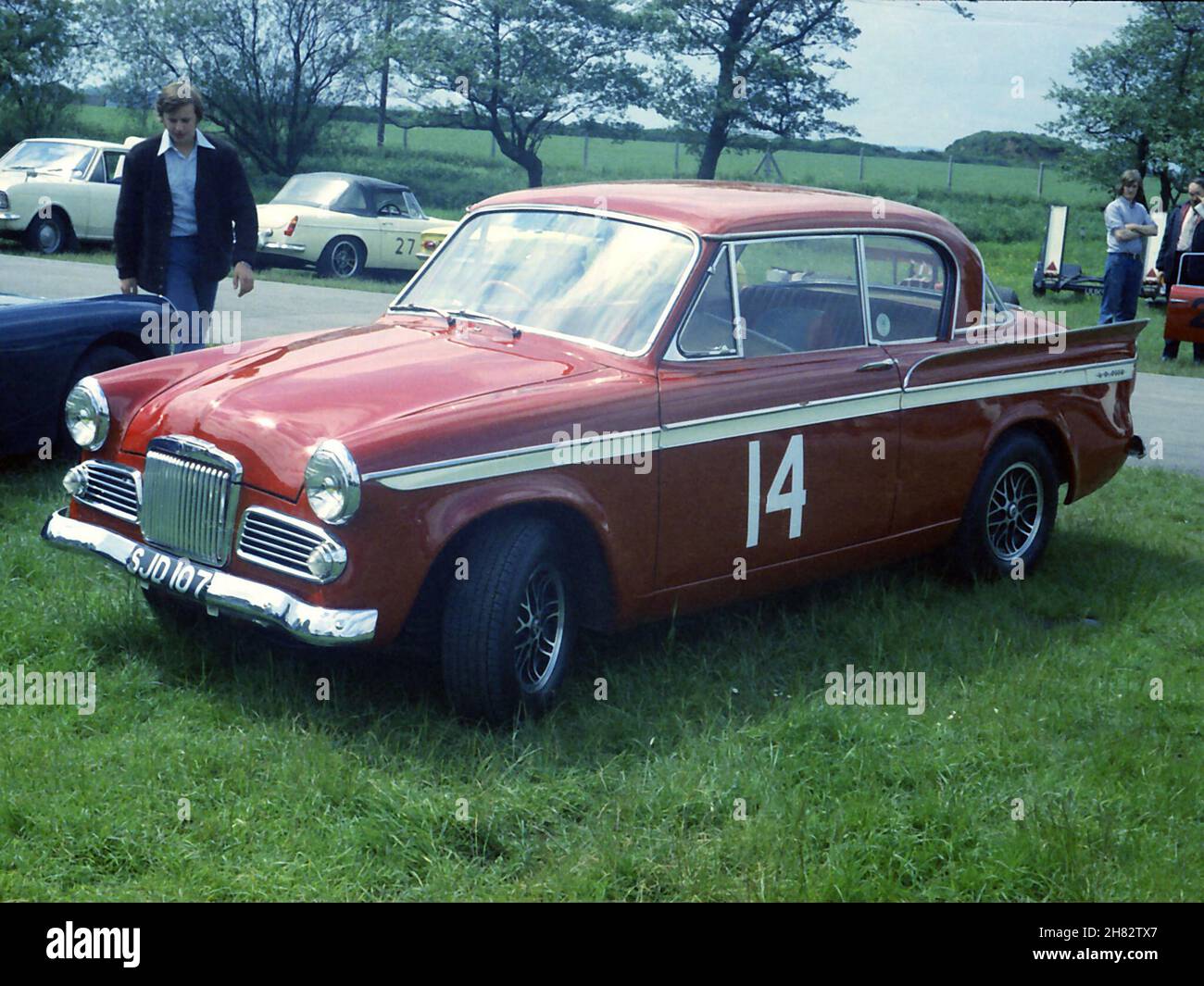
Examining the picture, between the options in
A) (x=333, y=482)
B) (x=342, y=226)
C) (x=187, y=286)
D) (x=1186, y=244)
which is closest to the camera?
(x=333, y=482)

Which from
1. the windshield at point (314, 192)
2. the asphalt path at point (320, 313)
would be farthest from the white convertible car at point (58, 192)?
the windshield at point (314, 192)

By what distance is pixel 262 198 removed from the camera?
3275cm

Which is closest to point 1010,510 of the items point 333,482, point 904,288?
point 904,288

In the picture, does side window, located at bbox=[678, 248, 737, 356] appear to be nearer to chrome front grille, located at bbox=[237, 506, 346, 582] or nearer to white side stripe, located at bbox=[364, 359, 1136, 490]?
white side stripe, located at bbox=[364, 359, 1136, 490]

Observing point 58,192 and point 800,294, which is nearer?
point 800,294

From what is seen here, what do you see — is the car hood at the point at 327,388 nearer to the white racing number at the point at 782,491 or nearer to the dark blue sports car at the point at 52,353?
the white racing number at the point at 782,491

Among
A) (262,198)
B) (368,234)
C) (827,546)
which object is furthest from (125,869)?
(262,198)

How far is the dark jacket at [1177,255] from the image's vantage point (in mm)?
14023

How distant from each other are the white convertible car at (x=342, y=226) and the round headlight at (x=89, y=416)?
13654 millimetres

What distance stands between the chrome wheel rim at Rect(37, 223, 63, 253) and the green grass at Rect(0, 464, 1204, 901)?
14.8 m

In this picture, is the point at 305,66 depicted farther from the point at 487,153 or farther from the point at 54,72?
the point at 487,153

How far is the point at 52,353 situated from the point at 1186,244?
11302 mm

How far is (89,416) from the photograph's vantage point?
5078 millimetres

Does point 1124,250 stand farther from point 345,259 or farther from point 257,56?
point 257,56
